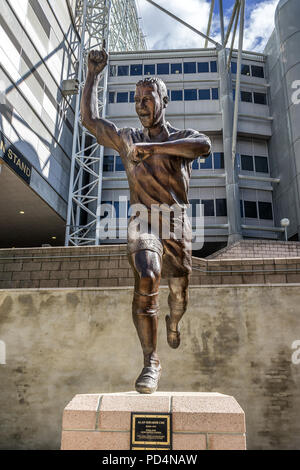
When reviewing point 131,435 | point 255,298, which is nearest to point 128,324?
point 255,298

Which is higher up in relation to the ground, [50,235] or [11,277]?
[50,235]

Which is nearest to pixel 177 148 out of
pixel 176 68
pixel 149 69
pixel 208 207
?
pixel 208 207

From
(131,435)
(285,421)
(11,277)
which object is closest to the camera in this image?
(131,435)

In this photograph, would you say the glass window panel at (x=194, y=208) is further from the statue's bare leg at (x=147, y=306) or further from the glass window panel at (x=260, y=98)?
the statue's bare leg at (x=147, y=306)

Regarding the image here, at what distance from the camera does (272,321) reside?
8.00m

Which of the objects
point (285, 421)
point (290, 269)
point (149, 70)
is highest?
point (149, 70)

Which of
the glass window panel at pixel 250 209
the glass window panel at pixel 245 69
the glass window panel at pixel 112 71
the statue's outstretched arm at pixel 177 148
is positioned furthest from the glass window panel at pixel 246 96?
the statue's outstretched arm at pixel 177 148

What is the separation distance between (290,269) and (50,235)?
22.8m

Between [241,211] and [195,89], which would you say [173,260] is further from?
[195,89]

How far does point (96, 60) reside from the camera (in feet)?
14.1

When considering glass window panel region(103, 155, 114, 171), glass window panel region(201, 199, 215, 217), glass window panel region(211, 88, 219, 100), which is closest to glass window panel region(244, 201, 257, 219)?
glass window panel region(201, 199, 215, 217)

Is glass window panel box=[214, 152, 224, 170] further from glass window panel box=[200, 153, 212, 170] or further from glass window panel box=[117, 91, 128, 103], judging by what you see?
glass window panel box=[117, 91, 128, 103]

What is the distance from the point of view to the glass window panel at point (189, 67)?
3098 cm

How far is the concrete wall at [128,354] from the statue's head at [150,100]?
500 centimetres
